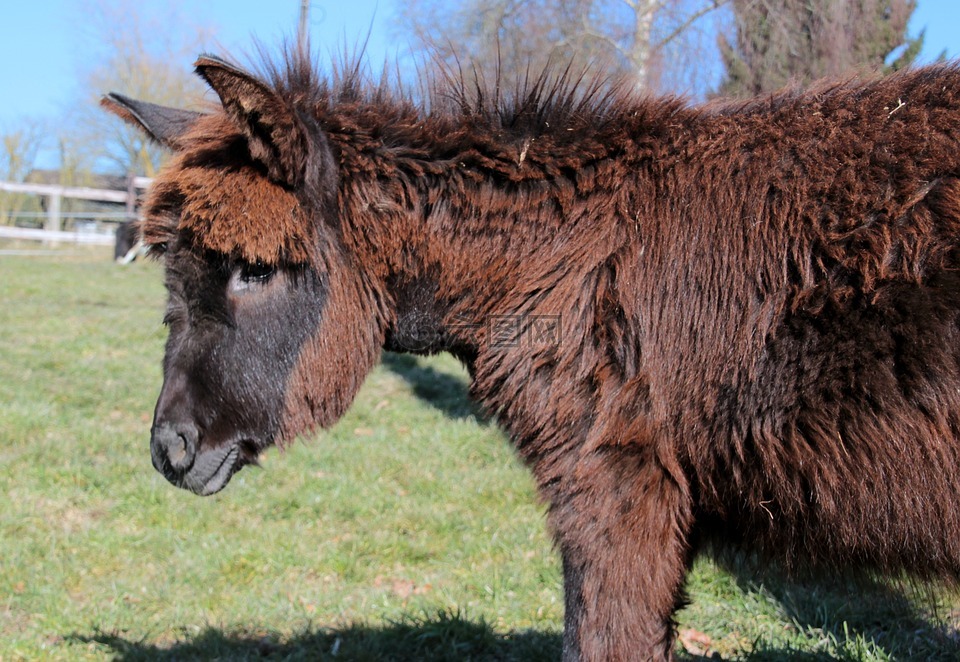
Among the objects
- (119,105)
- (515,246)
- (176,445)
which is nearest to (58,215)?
(119,105)

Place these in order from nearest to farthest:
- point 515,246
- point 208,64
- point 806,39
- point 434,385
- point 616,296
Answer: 1. point 208,64
2. point 616,296
3. point 515,246
4. point 806,39
5. point 434,385

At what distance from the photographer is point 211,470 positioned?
9.58 ft

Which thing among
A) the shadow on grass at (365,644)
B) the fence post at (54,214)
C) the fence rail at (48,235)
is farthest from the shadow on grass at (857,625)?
the fence post at (54,214)

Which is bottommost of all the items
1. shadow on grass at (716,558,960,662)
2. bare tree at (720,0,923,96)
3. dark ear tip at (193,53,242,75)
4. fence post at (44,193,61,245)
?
fence post at (44,193,61,245)

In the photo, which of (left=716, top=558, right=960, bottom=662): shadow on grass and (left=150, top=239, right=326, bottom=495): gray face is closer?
(left=150, top=239, right=326, bottom=495): gray face

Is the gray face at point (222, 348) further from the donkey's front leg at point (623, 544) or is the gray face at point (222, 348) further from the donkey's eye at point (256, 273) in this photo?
the donkey's front leg at point (623, 544)

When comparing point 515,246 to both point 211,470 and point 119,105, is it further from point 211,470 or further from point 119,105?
point 119,105

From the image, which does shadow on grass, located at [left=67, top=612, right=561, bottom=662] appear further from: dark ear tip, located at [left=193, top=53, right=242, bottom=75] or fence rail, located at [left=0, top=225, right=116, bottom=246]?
fence rail, located at [left=0, top=225, right=116, bottom=246]

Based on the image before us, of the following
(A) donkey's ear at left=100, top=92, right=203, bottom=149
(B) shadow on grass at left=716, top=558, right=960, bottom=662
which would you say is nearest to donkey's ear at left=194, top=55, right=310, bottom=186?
(A) donkey's ear at left=100, top=92, right=203, bottom=149

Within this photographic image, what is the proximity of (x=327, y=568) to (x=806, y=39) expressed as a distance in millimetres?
5524

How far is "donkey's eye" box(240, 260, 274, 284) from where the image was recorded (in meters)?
2.81

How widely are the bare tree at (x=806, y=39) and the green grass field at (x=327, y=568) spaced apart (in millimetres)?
3644

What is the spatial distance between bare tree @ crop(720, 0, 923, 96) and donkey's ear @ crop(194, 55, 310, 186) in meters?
4.34

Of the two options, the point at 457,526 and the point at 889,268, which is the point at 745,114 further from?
the point at 457,526
